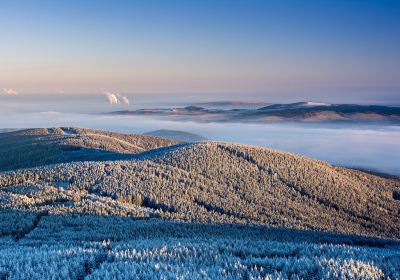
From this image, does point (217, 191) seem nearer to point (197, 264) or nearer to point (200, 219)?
point (200, 219)

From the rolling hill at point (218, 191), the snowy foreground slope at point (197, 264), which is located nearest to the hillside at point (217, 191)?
the rolling hill at point (218, 191)

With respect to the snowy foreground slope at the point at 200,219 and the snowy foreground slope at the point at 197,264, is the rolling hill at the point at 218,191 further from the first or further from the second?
the snowy foreground slope at the point at 197,264

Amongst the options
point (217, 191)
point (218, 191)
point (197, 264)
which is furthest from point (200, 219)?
point (197, 264)

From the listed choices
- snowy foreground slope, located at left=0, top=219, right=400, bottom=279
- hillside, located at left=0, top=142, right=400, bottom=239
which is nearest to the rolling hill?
hillside, located at left=0, top=142, right=400, bottom=239

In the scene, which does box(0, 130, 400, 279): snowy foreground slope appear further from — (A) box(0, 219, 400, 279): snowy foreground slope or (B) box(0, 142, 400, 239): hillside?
(B) box(0, 142, 400, 239): hillside

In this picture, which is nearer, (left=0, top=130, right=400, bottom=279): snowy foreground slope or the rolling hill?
(left=0, top=130, right=400, bottom=279): snowy foreground slope

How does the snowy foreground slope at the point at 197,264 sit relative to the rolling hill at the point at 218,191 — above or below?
above
